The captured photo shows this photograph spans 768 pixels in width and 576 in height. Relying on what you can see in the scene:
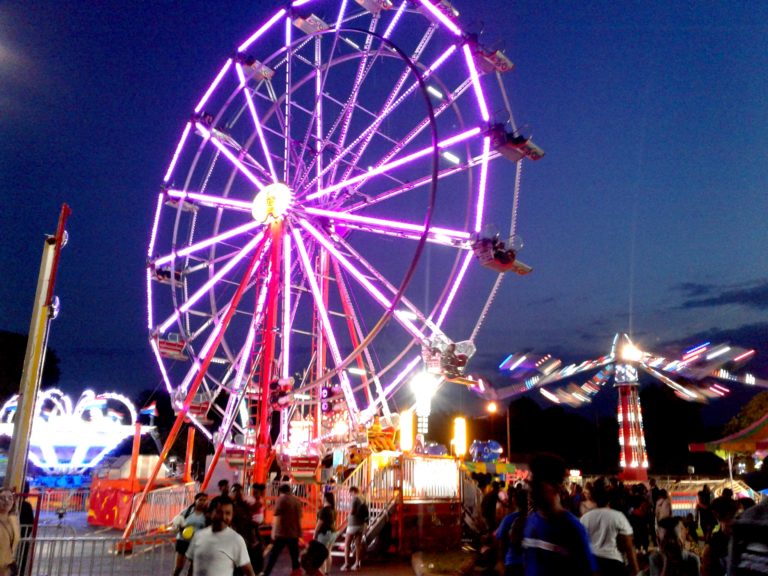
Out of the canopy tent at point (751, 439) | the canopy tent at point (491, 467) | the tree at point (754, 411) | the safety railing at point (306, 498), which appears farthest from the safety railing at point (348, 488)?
the tree at point (754, 411)

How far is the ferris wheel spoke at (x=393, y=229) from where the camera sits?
54.3 ft

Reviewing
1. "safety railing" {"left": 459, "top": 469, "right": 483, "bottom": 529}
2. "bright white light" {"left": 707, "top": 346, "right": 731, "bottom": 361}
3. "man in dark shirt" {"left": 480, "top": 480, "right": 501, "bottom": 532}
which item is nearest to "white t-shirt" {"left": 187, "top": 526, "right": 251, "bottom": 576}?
"man in dark shirt" {"left": 480, "top": 480, "right": 501, "bottom": 532}

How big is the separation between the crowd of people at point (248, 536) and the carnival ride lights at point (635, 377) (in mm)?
22747

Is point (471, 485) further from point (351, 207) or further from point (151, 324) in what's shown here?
point (151, 324)

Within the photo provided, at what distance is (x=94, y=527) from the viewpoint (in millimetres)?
21203

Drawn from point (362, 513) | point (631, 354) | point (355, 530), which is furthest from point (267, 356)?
point (631, 354)

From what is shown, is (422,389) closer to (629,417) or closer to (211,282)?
(211,282)

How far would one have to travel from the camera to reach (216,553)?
543 centimetres

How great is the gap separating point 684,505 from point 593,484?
16270mm

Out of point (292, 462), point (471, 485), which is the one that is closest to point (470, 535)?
point (471, 485)

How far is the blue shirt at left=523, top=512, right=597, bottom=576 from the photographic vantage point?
3.40 metres

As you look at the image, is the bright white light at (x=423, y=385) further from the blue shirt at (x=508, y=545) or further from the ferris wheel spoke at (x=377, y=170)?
the blue shirt at (x=508, y=545)

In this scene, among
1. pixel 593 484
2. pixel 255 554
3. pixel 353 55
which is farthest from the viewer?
pixel 353 55

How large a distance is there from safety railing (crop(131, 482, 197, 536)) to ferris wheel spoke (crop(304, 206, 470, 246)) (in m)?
7.89
